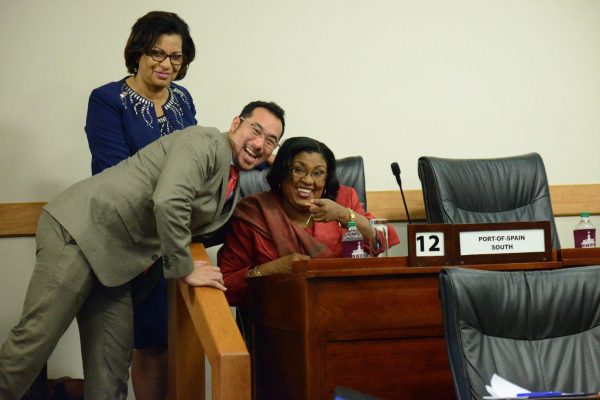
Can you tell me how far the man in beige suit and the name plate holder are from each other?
1.75 ft

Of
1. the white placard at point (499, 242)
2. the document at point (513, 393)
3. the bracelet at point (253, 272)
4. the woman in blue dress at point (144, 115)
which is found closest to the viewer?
the document at point (513, 393)

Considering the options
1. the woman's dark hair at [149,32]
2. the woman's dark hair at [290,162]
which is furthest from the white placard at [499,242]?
the woman's dark hair at [149,32]

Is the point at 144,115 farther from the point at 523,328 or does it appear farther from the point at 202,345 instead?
the point at 523,328

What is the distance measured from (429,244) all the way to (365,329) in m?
0.28

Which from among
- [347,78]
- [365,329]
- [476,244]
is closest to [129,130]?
[365,329]

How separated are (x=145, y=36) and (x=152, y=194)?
2.28 feet

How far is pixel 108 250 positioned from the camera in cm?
223

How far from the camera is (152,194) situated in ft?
7.39

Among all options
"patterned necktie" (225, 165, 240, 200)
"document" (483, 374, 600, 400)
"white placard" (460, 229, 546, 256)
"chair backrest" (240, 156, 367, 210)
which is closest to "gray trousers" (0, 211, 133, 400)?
"patterned necktie" (225, 165, 240, 200)

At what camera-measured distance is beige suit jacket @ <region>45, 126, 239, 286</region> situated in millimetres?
2201

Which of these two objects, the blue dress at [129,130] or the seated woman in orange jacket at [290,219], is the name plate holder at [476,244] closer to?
the seated woman in orange jacket at [290,219]

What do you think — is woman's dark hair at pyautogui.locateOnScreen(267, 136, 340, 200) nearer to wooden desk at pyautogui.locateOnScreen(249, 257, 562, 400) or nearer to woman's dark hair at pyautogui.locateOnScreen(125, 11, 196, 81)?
woman's dark hair at pyautogui.locateOnScreen(125, 11, 196, 81)

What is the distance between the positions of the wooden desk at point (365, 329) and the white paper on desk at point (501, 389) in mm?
463

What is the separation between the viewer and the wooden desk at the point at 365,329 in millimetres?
2020
